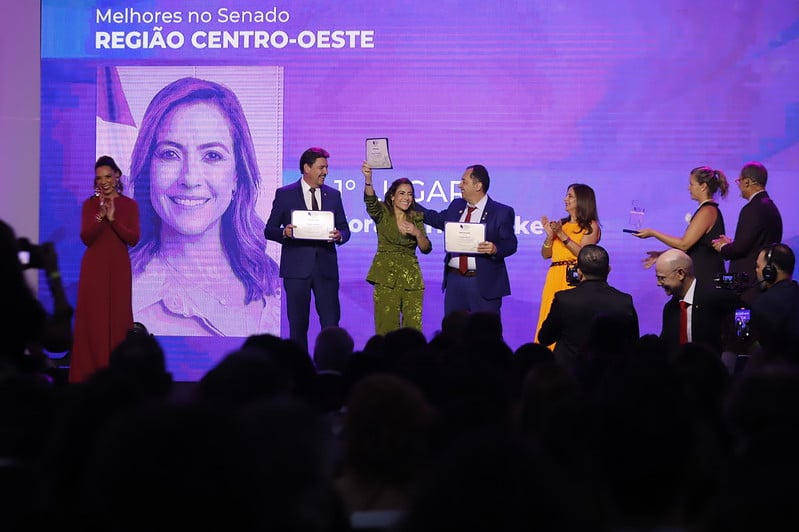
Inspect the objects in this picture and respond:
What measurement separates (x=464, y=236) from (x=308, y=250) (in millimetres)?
1155

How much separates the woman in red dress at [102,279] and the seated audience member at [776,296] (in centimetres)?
368

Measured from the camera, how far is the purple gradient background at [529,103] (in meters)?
8.13

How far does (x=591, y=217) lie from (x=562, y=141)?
1.54 m

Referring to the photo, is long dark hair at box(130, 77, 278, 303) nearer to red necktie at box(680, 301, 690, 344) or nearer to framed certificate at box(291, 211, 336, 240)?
framed certificate at box(291, 211, 336, 240)

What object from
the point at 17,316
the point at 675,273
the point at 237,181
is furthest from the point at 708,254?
the point at 17,316

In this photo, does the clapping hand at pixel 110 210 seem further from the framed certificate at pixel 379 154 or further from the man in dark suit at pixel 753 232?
the man in dark suit at pixel 753 232

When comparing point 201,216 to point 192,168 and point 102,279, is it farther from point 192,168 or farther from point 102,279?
point 102,279

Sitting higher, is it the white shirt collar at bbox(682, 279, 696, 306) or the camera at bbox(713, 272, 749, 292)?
the camera at bbox(713, 272, 749, 292)

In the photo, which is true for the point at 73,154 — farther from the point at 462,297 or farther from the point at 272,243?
the point at 462,297

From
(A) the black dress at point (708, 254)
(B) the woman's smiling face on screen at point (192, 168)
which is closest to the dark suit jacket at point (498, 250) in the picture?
(A) the black dress at point (708, 254)

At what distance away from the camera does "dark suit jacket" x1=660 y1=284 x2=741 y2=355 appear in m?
5.46

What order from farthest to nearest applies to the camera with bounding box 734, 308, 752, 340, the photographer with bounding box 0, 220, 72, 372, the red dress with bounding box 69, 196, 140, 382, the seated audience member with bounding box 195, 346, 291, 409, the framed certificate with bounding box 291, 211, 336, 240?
the framed certificate with bounding box 291, 211, 336, 240 → the red dress with bounding box 69, 196, 140, 382 → the camera with bounding box 734, 308, 752, 340 → the photographer with bounding box 0, 220, 72, 372 → the seated audience member with bounding box 195, 346, 291, 409

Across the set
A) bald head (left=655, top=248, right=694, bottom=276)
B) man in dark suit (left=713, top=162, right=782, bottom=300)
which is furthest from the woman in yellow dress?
bald head (left=655, top=248, right=694, bottom=276)

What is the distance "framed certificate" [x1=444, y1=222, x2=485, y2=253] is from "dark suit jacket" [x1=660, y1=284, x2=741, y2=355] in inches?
64.0
